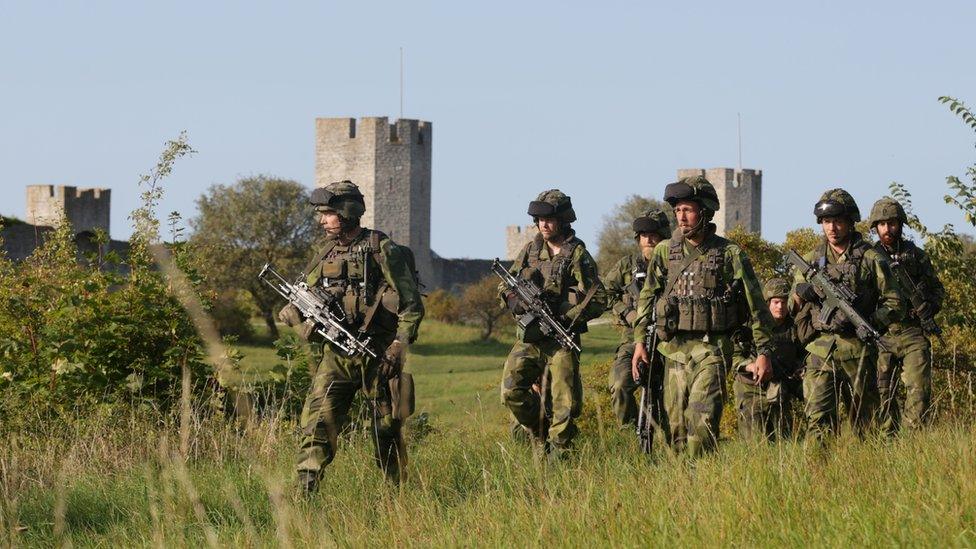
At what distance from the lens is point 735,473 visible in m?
6.52

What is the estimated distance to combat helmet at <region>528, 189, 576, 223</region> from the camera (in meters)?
9.62

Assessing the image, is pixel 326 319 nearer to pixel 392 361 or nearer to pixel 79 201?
pixel 392 361

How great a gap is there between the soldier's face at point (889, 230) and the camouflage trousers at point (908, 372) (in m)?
0.67

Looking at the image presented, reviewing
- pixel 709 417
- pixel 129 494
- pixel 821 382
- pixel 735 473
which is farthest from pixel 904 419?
pixel 129 494

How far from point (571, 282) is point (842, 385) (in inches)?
68.8

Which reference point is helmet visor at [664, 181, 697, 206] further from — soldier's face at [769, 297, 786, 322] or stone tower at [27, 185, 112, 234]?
stone tower at [27, 185, 112, 234]

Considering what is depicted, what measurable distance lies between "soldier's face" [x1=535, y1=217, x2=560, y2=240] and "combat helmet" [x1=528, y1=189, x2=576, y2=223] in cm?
3

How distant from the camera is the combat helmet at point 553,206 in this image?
962cm

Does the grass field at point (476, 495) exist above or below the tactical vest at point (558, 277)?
below

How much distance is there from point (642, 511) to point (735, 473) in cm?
72

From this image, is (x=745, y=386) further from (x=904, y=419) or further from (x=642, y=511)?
(x=642, y=511)

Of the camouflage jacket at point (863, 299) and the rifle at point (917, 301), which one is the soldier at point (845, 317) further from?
the rifle at point (917, 301)

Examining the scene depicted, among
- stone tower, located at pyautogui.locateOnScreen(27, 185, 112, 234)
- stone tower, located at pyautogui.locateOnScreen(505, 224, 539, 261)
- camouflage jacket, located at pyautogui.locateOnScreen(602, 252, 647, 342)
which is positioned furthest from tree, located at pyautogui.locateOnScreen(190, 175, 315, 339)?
camouflage jacket, located at pyautogui.locateOnScreen(602, 252, 647, 342)

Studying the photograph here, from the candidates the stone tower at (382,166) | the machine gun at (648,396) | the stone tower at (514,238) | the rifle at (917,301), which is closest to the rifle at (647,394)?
the machine gun at (648,396)
